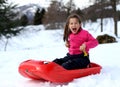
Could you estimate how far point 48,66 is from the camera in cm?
383

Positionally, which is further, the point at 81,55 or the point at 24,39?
the point at 24,39

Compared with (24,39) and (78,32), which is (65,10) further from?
(78,32)

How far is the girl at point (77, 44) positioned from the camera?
421cm

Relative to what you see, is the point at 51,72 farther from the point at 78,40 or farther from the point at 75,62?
the point at 78,40

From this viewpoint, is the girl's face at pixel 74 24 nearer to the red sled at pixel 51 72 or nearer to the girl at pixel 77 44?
the girl at pixel 77 44

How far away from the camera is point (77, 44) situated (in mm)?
4477

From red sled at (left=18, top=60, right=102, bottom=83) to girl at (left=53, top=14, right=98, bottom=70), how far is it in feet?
0.50

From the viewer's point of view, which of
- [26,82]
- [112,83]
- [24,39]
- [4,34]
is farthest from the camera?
[24,39]

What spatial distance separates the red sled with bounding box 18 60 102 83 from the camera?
3803mm

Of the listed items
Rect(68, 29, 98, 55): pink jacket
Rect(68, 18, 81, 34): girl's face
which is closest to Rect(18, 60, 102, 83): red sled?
Rect(68, 29, 98, 55): pink jacket

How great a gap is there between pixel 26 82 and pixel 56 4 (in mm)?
26613

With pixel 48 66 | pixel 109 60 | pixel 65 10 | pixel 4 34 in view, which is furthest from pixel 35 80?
pixel 65 10

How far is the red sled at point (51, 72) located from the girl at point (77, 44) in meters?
0.15

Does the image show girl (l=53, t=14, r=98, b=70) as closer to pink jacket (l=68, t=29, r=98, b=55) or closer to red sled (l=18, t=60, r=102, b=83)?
pink jacket (l=68, t=29, r=98, b=55)
